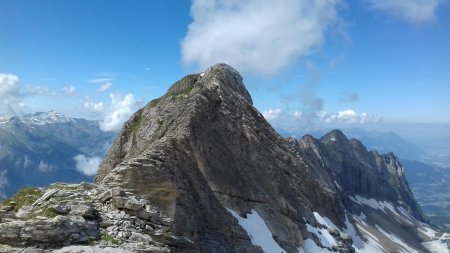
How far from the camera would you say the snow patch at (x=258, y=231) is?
49.9 metres

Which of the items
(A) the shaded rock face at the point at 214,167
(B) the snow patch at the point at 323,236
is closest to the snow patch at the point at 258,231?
(A) the shaded rock face at the point at 214,167

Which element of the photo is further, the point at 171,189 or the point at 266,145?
the point at 266,145

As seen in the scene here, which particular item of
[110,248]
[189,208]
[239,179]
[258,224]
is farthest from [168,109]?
[110,248]

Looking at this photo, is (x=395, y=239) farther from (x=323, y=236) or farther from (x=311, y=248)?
(x=311, y=248)

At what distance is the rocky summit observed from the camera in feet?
84.6

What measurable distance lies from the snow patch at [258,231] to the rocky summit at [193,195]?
0.18 meters

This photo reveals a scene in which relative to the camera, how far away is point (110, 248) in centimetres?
2459

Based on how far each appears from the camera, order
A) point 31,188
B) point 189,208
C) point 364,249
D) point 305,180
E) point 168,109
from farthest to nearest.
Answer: point 364,249 → point 305,180 → point 168,109 → point 189,208 → point 31,188

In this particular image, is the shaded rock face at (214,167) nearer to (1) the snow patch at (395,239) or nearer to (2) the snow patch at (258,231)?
(2) the snow patch at (258,231)

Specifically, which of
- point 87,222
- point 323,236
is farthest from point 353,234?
point 87,222

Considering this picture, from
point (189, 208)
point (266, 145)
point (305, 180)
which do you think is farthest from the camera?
point (305, 180)

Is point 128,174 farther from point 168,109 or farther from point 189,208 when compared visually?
point 168,109

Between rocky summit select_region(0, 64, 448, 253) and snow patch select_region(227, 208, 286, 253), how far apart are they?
0.58 feet

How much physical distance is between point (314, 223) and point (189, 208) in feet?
147
